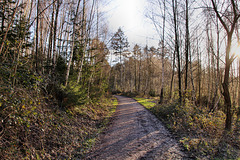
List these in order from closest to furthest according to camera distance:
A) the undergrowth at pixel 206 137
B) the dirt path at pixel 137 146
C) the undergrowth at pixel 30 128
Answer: the undergrowth at pixel 30 128, the dirt path at pixel 137 146, the undergrowth at pixel 206 137

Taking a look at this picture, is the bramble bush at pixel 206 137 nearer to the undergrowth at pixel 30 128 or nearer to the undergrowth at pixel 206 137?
the undergrowth at pixel 206 137

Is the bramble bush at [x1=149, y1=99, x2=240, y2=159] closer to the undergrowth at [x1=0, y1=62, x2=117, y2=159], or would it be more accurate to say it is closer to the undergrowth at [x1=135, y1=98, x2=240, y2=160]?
the undergrowth at [x1=135, y1=98, x2=240, y2=160]

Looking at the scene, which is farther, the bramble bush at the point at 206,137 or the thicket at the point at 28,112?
the bramble bush at the point at 206,137

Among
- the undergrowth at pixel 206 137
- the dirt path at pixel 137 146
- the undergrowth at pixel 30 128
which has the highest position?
the undergrowth at pixel 30 128

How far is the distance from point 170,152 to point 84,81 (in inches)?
268

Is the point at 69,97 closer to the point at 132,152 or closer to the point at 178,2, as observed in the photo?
the point at 132,152

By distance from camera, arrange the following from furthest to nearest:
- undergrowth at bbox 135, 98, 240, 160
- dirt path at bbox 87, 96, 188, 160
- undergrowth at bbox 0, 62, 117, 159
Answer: undergrowth at bbox 135, 98, 240, 160, dirt path at bbox 87, 96, 188, 160, undergrowth at bbox 0, 62, 117, 159

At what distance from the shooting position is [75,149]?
396 cm

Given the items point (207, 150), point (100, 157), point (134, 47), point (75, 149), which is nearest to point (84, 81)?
point (75, 149)

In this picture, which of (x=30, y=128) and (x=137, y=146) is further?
(x=137, y=146)

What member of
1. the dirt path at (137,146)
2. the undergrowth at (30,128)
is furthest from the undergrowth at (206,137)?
the undergrowth at (30,128)

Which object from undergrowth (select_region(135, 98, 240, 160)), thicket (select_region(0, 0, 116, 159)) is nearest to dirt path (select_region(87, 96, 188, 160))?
undergrowth (select_region(135, 98, 240, 160))

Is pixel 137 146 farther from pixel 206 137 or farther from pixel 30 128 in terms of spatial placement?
pixel 30 128

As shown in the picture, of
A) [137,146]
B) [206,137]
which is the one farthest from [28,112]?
[206,137]
